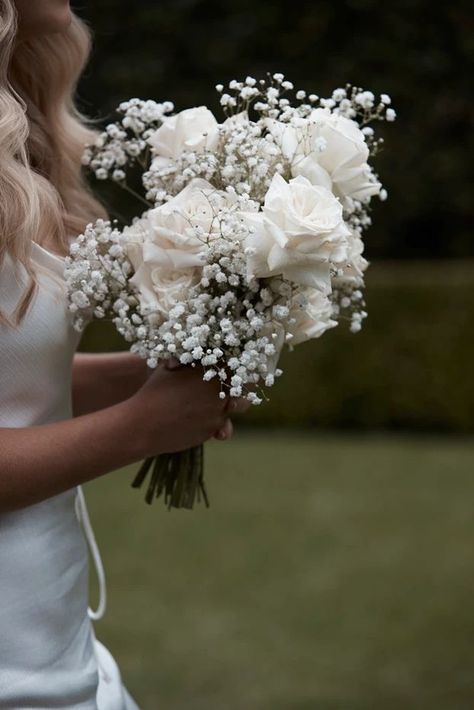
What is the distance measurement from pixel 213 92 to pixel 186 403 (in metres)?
9.79

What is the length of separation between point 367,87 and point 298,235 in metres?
9.71

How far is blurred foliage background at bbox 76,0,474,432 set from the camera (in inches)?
403

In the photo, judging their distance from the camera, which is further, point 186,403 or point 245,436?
point 245,436

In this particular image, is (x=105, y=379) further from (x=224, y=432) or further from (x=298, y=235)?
(x=298, y=235)

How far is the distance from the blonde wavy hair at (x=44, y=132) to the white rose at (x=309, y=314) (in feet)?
1.46

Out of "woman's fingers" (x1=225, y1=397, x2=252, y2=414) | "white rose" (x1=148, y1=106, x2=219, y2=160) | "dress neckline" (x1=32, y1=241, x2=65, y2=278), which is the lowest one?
"woman's fingers" (x1=225, y1=397, x2=252, y2=414)

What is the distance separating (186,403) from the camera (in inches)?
83.7

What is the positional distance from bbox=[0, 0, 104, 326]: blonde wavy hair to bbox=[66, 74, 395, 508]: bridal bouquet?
0.36ft

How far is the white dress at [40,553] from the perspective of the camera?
6.92ft

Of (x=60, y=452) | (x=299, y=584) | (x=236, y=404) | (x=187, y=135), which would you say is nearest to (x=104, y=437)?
(x=60, y=452)

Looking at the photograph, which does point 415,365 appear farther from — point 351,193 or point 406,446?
point 351,193

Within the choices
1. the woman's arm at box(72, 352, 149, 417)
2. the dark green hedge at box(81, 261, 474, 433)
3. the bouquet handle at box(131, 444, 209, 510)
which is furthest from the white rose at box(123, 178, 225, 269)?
the dark green hedge at box(81, 261, 474, 433)

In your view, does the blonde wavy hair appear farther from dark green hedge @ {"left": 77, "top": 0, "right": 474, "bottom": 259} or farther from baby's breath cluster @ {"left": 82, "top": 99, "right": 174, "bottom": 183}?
dark green hedge @ {"left": 77, "top": 0, "right": 474, "bottom": 259}

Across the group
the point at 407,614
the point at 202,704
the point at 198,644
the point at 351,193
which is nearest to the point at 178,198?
the point at 351,193
